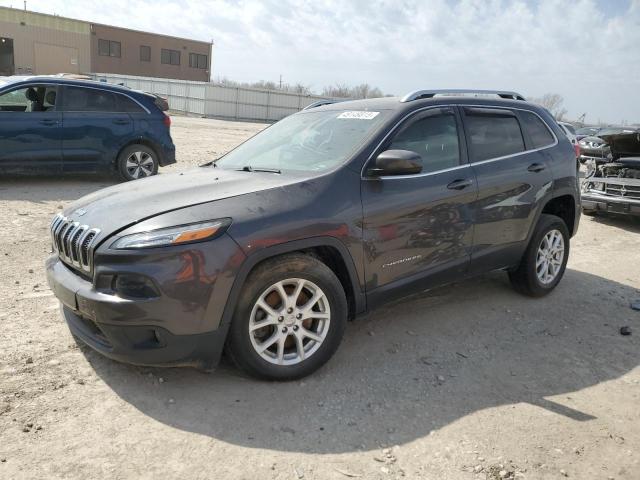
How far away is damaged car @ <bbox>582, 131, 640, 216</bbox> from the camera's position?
899 centimetres

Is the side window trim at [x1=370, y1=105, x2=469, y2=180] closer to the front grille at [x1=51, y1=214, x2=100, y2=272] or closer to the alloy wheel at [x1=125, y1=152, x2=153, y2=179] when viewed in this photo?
the front grille at [x1=51, y1=214, x2=100, y2=272]

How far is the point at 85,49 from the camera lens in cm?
5259

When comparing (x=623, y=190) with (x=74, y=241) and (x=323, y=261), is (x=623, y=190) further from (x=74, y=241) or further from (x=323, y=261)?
(x=74, y=241)

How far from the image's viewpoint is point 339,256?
3576mm

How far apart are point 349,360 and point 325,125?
180 cm

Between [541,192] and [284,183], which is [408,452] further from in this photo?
[541,192]

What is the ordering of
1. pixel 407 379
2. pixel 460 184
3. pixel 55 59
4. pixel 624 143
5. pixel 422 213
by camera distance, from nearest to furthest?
pixel 407 379 < pixel 422 213 < pixel 460 184 < pixel 624 143 < pixel 55 59

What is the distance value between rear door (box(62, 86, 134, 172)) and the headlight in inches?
264

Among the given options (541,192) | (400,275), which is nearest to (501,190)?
(541,192)

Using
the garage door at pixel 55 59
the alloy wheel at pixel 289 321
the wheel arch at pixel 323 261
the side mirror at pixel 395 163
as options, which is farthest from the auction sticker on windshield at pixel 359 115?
the garage door at pixel 55 59

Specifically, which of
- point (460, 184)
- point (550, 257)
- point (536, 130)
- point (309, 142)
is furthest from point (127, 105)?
point (550, 257)

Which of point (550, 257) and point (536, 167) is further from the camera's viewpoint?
point (550, 257)

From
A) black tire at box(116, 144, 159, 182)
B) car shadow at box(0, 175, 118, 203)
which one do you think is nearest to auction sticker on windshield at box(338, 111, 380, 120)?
car shadow at box(0, 175, 118, 203)

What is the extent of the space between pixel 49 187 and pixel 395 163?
7251 millimetres
